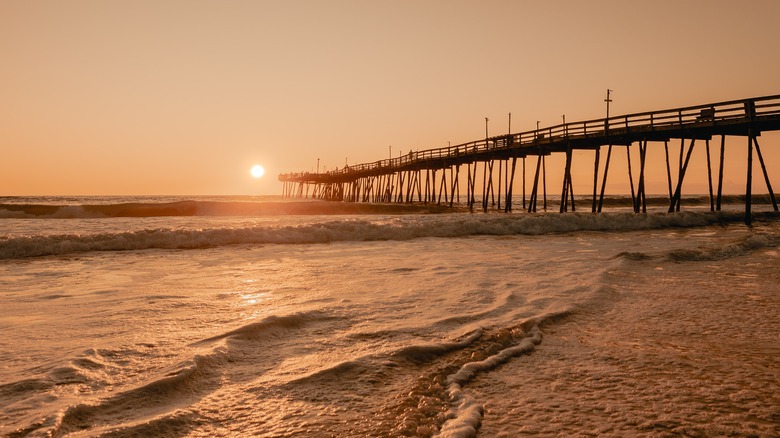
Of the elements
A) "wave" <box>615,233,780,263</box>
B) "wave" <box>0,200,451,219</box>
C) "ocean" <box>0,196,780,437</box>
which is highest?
"wave" <box>0,200,451,219</box>

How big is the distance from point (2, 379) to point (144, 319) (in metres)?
1.71

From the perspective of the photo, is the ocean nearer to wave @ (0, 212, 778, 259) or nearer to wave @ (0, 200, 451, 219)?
wave @ (0, 212, 778, 259)

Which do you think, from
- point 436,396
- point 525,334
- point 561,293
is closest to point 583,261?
point 561,293

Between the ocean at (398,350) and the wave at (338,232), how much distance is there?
15.6ft

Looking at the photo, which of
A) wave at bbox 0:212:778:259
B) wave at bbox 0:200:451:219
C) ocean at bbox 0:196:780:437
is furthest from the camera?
wave at bbox 0:200:451:219

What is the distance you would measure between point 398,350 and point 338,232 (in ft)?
42.2

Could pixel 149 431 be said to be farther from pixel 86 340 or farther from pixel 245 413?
pixel 86 340

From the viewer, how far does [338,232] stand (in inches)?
650

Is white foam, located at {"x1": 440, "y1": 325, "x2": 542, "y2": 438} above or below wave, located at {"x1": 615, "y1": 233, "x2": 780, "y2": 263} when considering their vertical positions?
below

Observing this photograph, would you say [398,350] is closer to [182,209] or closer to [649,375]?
[649,375]

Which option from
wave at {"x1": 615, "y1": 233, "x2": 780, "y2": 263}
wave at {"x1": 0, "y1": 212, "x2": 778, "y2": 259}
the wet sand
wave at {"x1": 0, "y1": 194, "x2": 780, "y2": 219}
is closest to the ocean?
the wet sand

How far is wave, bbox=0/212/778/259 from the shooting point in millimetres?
13016

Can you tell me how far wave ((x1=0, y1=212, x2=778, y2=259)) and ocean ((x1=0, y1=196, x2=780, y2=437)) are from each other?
15.6 feet

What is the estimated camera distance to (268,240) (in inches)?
607
